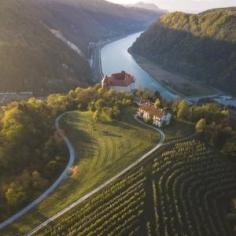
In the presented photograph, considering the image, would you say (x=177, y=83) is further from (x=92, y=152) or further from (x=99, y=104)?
(x=92, y=152)

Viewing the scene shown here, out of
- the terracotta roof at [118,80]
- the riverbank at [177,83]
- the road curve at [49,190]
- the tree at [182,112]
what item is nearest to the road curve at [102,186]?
the road curve at [49,190]

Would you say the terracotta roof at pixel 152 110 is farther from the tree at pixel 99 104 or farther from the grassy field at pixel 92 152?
the tree at pixel 99 104

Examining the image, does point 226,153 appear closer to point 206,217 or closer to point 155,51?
point 206,217

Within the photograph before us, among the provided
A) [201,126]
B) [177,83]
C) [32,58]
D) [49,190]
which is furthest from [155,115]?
[177,83]

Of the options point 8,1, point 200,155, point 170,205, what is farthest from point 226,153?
point 8,1

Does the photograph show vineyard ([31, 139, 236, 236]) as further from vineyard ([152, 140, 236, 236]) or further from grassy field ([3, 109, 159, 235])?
grassy field ([3, 109, 159, 235])

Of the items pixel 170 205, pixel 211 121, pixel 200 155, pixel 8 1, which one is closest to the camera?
pixel 170 205

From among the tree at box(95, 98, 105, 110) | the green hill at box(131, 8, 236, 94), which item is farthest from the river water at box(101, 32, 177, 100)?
the tree at box(95, 98, 105, 110)
